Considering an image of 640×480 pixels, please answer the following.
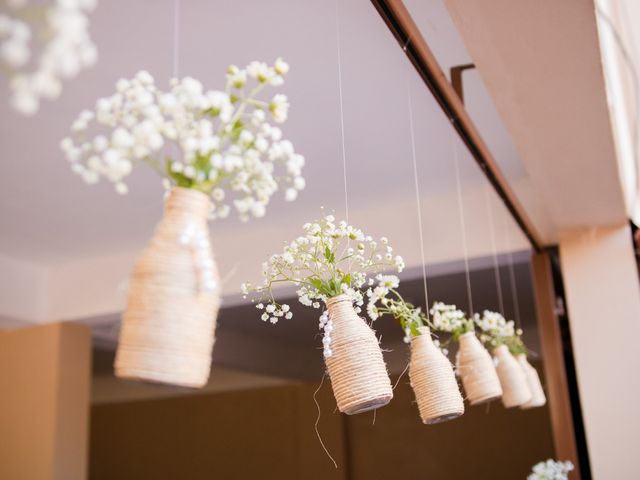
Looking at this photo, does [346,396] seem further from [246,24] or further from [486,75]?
[246,24]

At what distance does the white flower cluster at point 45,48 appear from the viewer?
2.36ft

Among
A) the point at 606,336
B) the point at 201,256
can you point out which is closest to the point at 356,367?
the point at 201,256

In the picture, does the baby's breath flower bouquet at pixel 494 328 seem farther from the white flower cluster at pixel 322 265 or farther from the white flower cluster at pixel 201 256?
the white flower cluster at pixel 201 256

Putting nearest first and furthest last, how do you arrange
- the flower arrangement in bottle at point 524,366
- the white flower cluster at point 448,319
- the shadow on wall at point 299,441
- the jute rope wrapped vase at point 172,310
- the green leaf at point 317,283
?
the jute rope wrapped vase at point 172,310, the green leaf at point 317,283, the white flower cluster at point 448,319, the flower arrangement in bottle at point 524,366, the shadow on wall at point 299,441

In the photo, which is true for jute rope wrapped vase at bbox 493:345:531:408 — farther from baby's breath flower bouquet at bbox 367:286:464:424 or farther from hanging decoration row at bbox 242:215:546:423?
baby's breath flower bouquet at bbox 367:286:464:424

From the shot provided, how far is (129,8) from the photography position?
7.33 feet

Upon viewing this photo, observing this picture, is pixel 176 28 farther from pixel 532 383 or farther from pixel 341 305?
pixel 532 383

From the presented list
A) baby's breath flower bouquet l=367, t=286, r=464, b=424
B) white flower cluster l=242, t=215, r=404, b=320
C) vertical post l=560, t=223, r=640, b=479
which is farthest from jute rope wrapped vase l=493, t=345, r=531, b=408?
vertical post l=560, t=223, r=640, b=479

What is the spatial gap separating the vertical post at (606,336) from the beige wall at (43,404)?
3.12 metres

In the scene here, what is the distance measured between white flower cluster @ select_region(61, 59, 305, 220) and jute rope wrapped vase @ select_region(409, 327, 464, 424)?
0.75 meters

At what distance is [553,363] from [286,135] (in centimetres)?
203

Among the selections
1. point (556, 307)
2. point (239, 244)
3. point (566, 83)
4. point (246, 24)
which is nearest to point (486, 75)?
point (566, 83)

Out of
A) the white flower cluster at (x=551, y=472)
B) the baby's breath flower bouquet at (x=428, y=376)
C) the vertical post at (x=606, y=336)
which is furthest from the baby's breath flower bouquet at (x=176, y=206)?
the vertical post at (x=606, y=336)

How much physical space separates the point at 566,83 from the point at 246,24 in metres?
0.97
